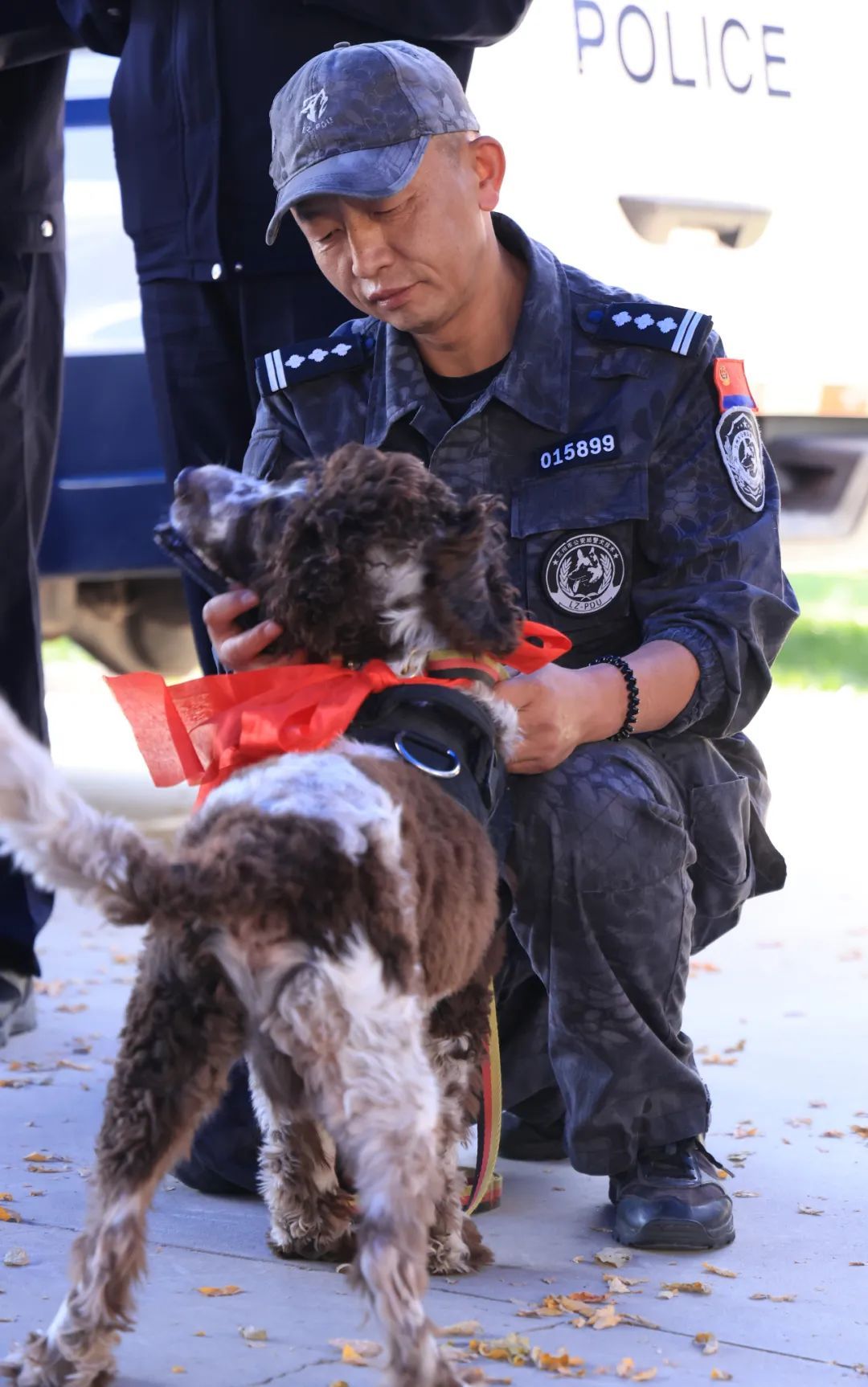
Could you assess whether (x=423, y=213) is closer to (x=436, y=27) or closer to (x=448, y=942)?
(x=436, y=27)

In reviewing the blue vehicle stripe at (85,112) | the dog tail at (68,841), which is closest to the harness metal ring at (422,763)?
the dog tail at (68,841)

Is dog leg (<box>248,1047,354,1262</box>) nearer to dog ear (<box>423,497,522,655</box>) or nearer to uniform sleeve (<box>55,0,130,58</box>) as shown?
dog ear (<box>423,497,522,655</box>)

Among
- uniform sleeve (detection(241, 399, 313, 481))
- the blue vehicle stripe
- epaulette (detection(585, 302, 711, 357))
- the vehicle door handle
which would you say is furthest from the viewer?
the vehicle door handle

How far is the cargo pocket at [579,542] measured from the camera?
2.97 metres

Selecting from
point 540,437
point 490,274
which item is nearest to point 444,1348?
point 540,437

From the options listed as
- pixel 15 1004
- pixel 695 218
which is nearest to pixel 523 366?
pixel 15 1004

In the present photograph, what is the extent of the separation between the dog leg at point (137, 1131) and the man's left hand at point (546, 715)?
707mm

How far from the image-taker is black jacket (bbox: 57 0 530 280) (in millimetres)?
3305

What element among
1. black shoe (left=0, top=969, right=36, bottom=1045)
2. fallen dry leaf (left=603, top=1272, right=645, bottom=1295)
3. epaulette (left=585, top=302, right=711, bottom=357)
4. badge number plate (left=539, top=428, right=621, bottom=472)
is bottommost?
black shoe (left=0, top=969, right=36, bottom=1045)

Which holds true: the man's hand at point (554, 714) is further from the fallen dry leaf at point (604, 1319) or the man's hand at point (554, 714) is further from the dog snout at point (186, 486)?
the fallen dry leaf at point (604, 1319)

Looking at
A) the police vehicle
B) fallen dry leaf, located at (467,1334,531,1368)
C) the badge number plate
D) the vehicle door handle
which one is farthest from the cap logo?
the vehicle door handle

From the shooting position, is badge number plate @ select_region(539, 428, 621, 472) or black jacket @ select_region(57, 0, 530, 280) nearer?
badge number plate @ select_region(539, 428, 621, 472)

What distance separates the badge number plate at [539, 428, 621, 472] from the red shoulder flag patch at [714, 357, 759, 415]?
0.71ft

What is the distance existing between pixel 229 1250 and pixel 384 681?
1039mm
